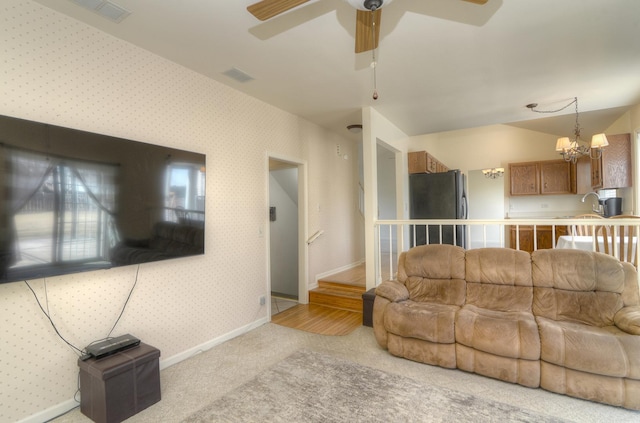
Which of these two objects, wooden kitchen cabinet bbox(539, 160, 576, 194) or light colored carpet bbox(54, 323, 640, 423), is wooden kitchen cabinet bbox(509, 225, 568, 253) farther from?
light colored carpet bbox(54, 323, 640, 423)

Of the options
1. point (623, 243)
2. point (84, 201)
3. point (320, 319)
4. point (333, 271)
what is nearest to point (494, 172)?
point (623, 243)

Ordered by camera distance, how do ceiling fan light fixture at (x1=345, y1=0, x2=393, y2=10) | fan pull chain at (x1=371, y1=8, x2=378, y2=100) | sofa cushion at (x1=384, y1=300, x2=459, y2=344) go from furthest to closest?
1. sofa cushion at (x1=384, y1=300, x2=459, y2=344)
2. fan pull chain at (x1=371, y1=8, x2=378, y2=100)
3. ceiling fan light fixture at (x1=345, y1=0, x2=393, y2=10)

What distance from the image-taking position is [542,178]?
6.49 metres

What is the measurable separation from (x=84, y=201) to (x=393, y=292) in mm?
2585

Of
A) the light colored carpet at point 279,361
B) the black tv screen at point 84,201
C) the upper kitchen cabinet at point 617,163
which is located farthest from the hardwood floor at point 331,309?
the upper kitchen cabinet at point 617,163

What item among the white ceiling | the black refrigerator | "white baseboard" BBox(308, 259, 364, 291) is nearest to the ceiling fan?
the white ceiling

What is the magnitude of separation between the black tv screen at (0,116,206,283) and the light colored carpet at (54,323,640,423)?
1020 mm

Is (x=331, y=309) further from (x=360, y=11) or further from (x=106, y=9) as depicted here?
(x=106, y=9)

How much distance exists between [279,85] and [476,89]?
223cm

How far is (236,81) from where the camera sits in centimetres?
309

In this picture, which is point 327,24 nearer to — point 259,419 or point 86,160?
point 86,160

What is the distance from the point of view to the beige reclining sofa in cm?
198

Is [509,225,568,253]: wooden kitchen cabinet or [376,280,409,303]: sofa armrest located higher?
[509,225,568,253]: wooden kitchen cabinet

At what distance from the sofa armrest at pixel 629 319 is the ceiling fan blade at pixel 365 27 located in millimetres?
2557
